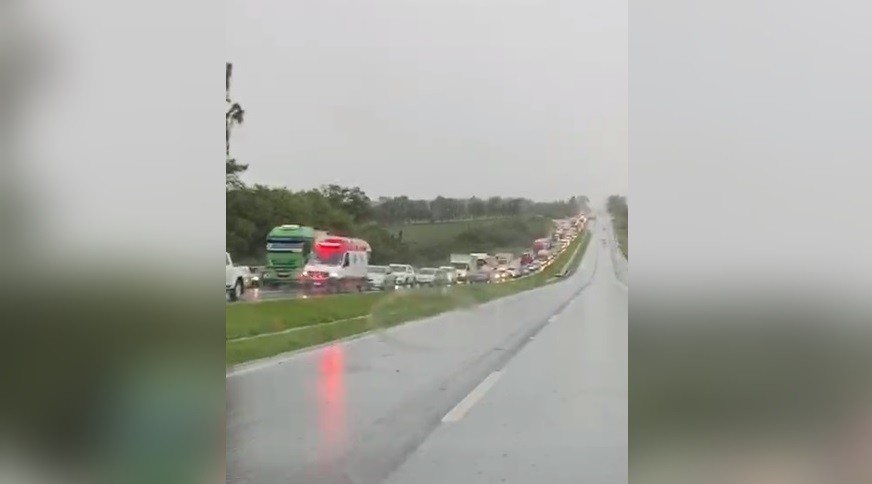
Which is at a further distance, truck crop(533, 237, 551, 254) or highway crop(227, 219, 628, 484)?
truck crop(533, 237, 551, 254)

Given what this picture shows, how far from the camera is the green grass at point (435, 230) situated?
2.06 m

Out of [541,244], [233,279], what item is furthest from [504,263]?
[233,279]

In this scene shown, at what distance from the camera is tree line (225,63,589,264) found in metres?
2.03

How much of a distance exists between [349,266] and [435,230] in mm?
274

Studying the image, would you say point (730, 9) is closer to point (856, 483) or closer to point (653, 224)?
point (653, 224)

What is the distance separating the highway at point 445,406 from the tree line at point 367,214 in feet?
0.68

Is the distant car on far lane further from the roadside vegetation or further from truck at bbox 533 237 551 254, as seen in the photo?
the roadside vegetation

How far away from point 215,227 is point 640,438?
1379 mm

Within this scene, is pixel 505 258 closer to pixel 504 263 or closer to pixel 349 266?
pixel 504 263

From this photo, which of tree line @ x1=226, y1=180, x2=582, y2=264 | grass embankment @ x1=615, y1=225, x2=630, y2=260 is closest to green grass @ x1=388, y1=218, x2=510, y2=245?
tree line @ x1=226, y1=180, x2=582, y2=264

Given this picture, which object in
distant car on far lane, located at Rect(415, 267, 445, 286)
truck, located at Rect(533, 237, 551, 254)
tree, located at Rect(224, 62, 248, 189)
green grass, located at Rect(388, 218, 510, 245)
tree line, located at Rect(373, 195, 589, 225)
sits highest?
tree, located at Rect(224, 62, 248, 189)

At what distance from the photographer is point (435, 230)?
206 centimetres

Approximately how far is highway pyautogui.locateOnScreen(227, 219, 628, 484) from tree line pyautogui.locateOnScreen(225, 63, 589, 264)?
207mm

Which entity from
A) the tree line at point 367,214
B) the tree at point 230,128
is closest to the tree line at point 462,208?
the tree line at point 367,214
